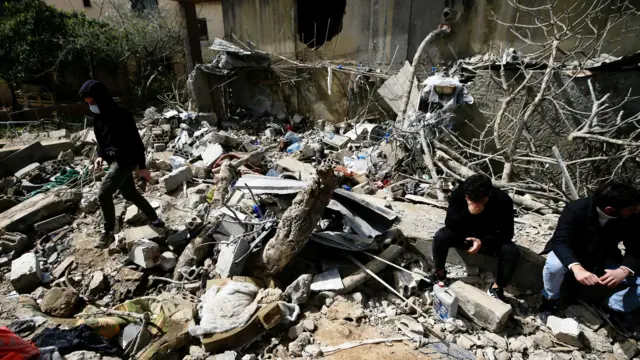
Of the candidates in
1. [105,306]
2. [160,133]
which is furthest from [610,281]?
[160,133]

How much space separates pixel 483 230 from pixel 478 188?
1.67 feet

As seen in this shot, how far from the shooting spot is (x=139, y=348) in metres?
2.62

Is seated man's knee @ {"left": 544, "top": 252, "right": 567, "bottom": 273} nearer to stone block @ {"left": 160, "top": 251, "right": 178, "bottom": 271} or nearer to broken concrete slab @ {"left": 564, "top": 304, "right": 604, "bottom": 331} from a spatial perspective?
broken concrete slab @ {"left": 564, "top": 304, "right": 604, "bottom": 331}

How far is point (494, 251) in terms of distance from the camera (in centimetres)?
303

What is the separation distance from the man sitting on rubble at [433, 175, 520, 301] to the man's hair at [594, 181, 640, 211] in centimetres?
63

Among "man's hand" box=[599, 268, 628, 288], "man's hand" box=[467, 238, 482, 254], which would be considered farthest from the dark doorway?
"man's hand" box=[599, 268, 628, 288]

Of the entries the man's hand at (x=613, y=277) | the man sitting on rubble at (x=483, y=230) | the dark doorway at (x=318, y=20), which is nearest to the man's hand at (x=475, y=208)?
the man sitting on rubble at (x=483, y=230)

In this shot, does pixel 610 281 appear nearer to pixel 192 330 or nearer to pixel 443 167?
pixel 443 167

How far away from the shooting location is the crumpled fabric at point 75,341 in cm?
247

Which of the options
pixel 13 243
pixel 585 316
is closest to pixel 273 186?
pixel 585 316

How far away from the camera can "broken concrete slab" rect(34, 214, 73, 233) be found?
14.4 feet

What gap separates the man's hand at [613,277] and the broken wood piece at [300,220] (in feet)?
7.38

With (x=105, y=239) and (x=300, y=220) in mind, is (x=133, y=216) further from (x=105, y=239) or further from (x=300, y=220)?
(x=300, y=220)

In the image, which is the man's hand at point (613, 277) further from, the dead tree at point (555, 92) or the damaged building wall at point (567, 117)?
the damaged building wall at point (567, 117)
